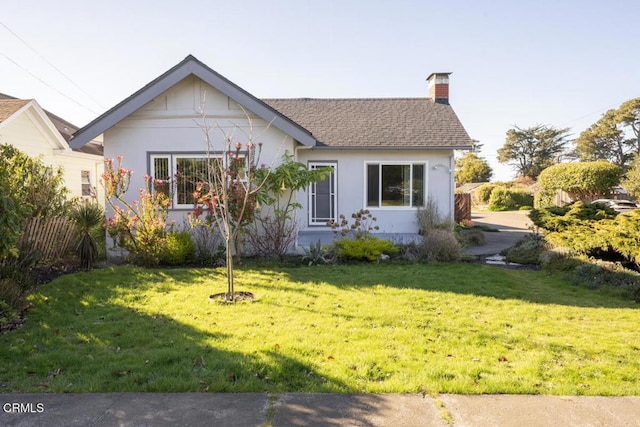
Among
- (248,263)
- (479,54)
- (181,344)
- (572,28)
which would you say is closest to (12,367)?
(181,344)

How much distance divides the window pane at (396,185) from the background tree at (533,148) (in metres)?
49.2

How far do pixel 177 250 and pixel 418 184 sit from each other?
780 centimetres

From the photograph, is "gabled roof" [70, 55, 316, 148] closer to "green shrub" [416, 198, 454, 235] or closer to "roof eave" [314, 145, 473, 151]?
"roof eave" [314, 145, 473, 151]

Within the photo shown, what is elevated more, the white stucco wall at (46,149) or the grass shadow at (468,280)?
the white stucco wall at (46,149)

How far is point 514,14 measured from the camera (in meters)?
12.3

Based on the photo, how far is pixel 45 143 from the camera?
16.8m

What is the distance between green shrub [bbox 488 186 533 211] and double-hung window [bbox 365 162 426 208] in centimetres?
2555

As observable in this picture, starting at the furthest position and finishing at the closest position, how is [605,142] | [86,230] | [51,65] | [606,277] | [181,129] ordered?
[605,142], [51,65], [181,129], [86,230], [606,277]

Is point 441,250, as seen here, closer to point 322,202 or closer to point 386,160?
point 386,160

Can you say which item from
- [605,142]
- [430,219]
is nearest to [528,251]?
[430,219]

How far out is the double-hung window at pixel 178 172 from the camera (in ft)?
36.3

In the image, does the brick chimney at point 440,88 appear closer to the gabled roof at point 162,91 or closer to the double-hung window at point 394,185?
the double-hung window at point 394,185

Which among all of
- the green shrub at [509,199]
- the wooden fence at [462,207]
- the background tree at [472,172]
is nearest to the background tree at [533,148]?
the background tree at [472,172]

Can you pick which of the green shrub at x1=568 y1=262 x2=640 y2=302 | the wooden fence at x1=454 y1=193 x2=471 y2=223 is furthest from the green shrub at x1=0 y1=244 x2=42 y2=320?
the wooden fence at x1=454 y1=193 x2=471 y2=223
